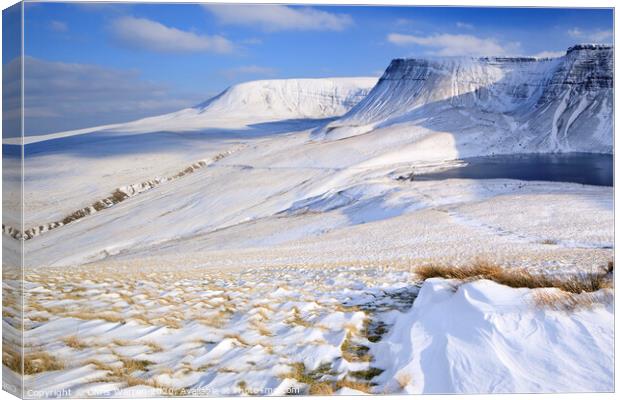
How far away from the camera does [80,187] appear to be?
80.3 ft

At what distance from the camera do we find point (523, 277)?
18.4 ft

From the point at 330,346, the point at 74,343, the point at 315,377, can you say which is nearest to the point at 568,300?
the point at 330,346

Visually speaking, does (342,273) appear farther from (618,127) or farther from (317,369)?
(618,127)

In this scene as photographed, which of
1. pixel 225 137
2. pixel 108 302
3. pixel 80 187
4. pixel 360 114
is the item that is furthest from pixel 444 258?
pixel 225 137

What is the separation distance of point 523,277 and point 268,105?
82318 millimetres

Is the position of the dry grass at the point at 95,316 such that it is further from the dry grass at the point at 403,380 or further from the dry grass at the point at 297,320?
the dry grass at the point at 403,380

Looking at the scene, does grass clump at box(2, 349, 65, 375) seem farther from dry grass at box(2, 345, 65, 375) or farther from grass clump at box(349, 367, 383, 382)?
grass clump at box(349, 367, 383, 382)

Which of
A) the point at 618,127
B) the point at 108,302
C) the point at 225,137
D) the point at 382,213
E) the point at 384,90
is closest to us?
the point at 108,302

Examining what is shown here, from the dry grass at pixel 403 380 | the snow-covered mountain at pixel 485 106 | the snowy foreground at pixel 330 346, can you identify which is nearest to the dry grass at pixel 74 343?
the snowy foreground at pixel 330 346

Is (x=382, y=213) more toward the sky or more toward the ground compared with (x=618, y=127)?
more toward the ground

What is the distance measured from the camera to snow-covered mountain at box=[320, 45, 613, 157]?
22859 millimetres

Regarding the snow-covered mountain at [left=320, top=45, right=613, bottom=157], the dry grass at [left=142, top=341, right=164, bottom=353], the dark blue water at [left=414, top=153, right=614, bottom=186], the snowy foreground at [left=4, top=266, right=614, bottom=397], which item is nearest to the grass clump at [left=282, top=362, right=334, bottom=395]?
the snowy foreground at [left=4, top=266, right=614, bottom=397]

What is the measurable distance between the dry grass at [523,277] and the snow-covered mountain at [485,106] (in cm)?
1237

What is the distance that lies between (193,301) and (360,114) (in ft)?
137
